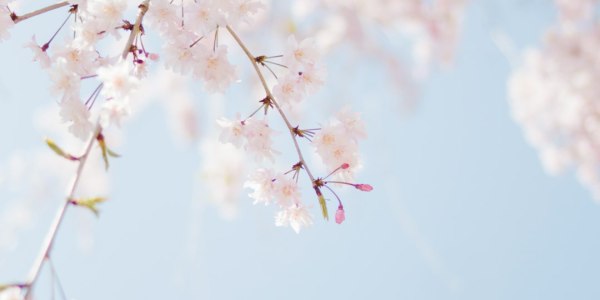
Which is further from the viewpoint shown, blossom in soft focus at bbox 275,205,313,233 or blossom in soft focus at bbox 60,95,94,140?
blossom in soft focus at bbox 275,205,313,233

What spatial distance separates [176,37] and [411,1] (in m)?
5.62

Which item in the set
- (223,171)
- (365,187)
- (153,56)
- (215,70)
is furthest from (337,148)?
(223,171)

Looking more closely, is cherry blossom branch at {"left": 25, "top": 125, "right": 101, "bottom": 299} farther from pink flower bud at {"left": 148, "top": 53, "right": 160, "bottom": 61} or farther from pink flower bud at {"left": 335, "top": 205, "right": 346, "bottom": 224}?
pink flower bud at {"left": 335, "top": 205, "right": 346, "bottom": 224}

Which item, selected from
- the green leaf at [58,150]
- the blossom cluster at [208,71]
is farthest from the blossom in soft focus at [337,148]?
the green leaf at [58,150]

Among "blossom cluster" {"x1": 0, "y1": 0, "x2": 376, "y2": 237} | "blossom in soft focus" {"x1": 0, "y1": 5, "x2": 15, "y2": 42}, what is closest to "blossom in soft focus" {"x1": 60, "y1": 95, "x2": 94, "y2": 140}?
"blossom cluster" {"x1": 0, "y1": 0, "x2": 376, "y2": 237}

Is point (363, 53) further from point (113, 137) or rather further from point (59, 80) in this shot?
point (59, 80)

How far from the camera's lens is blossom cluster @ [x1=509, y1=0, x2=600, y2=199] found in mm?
6180

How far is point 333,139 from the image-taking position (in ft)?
3.61

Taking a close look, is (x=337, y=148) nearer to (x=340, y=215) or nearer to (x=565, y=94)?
(x=340, y=215)

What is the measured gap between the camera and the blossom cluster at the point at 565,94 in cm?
618

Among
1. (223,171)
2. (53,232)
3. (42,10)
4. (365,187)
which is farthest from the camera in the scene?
(223,171)

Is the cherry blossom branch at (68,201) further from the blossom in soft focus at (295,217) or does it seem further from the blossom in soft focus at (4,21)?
the blossom in soft focus at (295,217)

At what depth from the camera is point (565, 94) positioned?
6.59m

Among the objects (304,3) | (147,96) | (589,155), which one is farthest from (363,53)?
(589,155)
